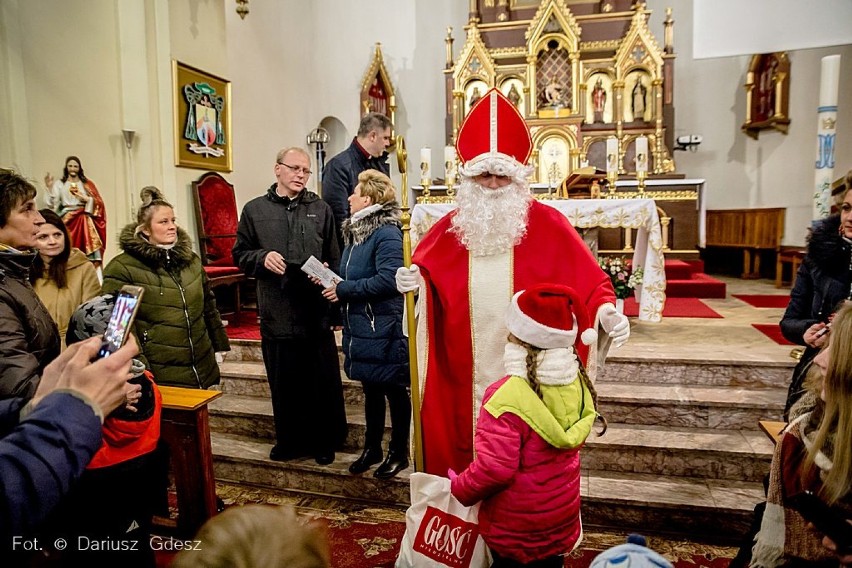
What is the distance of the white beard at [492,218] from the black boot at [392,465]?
4.21 ft

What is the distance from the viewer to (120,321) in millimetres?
1242

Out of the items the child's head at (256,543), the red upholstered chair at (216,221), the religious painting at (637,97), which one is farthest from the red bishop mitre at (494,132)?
the religious painting at (637,97)

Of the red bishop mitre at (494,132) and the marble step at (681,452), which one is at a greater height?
the red bishop mitre at (494,132)

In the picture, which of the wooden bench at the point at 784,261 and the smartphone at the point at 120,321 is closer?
the smartphone at the point at 120,321

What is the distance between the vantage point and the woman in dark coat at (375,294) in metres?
2.83

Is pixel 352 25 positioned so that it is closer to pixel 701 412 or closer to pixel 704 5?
pixel 704 5

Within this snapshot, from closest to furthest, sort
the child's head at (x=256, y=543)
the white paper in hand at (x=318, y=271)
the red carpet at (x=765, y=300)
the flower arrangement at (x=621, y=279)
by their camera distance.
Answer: the child's head at (x=256, y=543), the white paper in hand at (x=318, y=271), the flower arrangement at (x=621, y=279), the red carpet at (x=765, y=300)

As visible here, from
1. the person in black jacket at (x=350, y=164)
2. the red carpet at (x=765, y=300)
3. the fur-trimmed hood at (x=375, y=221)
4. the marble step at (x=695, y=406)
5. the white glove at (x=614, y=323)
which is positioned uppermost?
the person in black jacket at (x=350, y=164)

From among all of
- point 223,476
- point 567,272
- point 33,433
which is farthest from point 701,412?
point 33,433

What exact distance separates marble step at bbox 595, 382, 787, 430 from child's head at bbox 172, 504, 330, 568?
116 inches

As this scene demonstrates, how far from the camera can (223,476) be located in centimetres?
341

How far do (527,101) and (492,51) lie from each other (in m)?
0.95

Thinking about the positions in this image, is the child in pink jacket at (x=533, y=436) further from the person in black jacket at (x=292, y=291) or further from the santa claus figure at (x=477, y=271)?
the person in black jacket at (x=292, y=291)

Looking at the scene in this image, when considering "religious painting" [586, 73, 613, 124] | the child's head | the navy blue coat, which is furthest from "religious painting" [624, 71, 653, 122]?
the child's head
